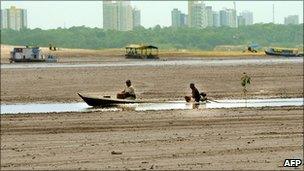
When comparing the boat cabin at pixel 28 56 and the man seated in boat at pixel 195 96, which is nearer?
the man seated in boat at pixel 195 96

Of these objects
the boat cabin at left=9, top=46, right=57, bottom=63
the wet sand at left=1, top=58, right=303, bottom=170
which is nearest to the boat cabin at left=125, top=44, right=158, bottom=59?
the boat cabin at left=9, top=46, right=57, bottom=63

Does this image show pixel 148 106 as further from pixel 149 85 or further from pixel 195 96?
pixel 149 85

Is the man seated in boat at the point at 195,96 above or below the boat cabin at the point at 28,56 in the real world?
below

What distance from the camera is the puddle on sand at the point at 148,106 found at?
2751 centimetres

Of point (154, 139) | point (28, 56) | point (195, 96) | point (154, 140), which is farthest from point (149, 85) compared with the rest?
point (28, 56)

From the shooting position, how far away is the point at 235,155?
1482cm

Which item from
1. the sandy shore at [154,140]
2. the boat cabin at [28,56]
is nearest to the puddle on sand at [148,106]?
the sandy shore at [154,140]

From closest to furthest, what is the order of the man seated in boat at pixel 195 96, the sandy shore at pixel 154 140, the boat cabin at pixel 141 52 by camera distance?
the sandy shore at pixel 154 140
the man seated in boat at pixel 195 96
the boat cabin at pixel 141 52

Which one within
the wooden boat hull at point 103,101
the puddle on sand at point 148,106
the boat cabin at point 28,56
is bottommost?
the puddle on sand at point 148,106

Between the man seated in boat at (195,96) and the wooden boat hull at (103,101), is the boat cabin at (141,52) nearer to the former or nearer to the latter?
the man seated in boat at (195,96)

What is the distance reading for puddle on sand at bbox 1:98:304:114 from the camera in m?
27.5

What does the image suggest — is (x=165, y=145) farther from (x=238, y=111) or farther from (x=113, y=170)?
(x=238, y=111)

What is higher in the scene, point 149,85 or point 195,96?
point 195,96

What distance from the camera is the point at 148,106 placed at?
28234mm
